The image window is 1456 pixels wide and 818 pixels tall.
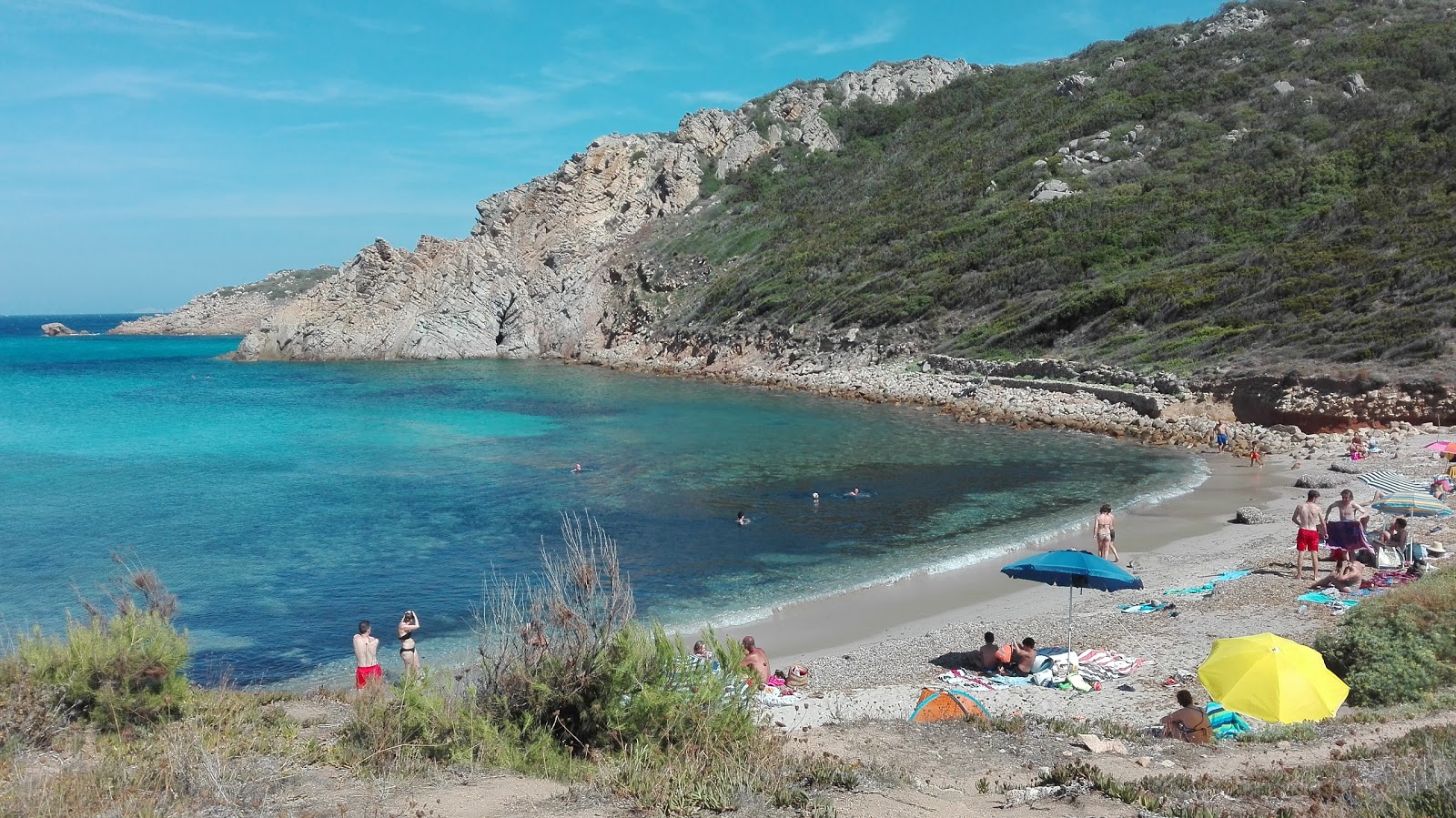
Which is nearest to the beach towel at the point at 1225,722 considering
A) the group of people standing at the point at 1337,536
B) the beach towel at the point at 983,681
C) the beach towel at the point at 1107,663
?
the beach towel at the point at 1107,663

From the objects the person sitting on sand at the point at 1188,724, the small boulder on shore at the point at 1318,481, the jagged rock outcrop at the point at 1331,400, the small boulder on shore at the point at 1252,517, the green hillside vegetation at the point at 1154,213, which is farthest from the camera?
the green hillside vegetation at the point at 1154,213

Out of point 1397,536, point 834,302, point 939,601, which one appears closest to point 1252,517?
point 1397,536

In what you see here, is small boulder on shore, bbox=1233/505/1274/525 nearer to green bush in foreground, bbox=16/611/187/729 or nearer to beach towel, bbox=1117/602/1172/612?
beach towel, bbox=1117/602/1172/612

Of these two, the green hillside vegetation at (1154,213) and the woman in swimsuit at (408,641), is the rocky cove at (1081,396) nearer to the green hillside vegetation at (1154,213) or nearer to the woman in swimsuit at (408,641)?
the green hillside vegetation at (1154,213)

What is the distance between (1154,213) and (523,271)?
46369 millimetres

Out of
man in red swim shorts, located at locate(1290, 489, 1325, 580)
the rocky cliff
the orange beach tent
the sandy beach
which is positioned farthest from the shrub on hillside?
the rocky cliff

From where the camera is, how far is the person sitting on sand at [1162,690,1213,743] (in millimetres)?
8516

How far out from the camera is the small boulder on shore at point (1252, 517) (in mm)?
A: 19781

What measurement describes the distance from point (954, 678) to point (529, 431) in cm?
2692

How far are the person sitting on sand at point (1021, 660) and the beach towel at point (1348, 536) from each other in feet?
21.2

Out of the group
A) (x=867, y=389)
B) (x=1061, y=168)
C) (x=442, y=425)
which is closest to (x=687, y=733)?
(x=442, y=425)

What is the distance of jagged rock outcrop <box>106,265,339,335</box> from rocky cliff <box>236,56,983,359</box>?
66.4 m

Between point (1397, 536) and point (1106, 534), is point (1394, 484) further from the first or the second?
point (1106, 534)

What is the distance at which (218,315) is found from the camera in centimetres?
15250
